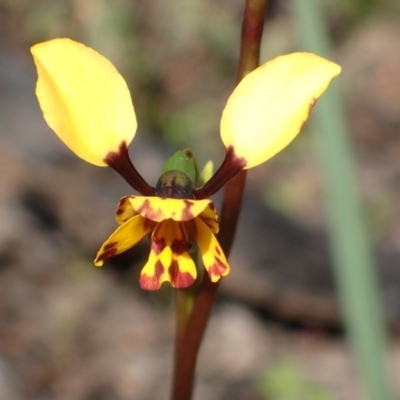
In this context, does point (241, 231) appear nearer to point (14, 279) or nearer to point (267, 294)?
point (267, 294)

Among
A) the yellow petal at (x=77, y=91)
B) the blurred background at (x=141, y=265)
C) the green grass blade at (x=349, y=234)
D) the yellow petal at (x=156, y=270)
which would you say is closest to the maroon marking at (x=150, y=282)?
the yellow petal at (x=156, y=270)

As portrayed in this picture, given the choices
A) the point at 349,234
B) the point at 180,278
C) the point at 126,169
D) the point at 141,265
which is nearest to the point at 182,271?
the point at 180,278

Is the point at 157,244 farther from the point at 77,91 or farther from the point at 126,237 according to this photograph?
the point at 77,91

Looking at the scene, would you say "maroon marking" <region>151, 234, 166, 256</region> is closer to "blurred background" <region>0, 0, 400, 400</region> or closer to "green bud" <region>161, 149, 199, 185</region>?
"green bud" <region>161, 149, 199, 185</region>

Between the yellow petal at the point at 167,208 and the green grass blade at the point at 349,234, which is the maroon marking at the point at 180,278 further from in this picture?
the green grass blade at the point at 349,234

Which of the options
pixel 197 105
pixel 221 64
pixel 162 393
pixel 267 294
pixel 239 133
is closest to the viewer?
pixel 239 133

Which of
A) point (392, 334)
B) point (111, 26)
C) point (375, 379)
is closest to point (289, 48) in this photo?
point (111, 26)
